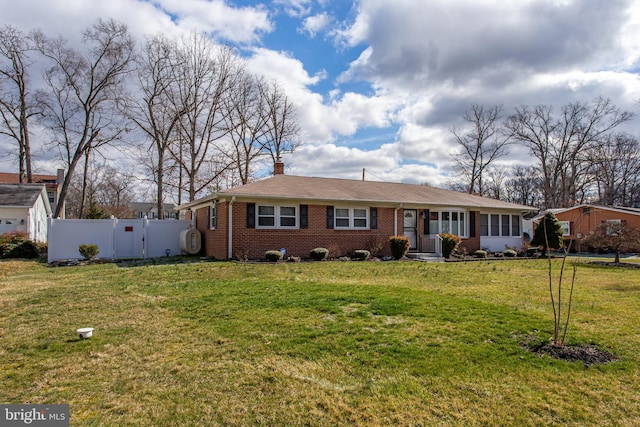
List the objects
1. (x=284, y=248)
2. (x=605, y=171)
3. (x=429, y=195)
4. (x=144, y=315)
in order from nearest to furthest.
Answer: (x=144, y=315) → (x=284, y=248) → (x=429, y=195) → (x=605, y=171)

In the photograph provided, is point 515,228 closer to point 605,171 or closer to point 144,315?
point 144,315

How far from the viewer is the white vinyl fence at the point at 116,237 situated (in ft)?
53.5

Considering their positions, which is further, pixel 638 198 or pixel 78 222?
pixel 638 198

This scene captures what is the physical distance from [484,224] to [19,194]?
2689 centimetres

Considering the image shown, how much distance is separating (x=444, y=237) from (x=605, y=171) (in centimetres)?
3344

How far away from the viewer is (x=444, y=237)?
1761cm

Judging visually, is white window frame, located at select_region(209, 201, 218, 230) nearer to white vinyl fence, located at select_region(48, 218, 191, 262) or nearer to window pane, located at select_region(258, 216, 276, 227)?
window pane, located at select_region(258, 216, 276, 227)

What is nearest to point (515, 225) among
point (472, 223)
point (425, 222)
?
point (472, 223)

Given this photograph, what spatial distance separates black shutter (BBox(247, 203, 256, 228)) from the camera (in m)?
15.2

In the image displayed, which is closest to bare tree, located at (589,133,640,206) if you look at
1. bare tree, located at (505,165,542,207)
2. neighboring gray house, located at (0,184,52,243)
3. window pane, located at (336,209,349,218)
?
bare tree, located at (505,165,542,207)

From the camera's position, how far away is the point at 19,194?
2323 cm

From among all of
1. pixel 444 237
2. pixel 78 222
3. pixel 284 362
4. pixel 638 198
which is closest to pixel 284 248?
pixel 444 237

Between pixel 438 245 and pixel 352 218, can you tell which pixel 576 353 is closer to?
pixel 352 218

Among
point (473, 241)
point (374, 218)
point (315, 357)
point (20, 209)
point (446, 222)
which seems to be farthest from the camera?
point (20, 209)
